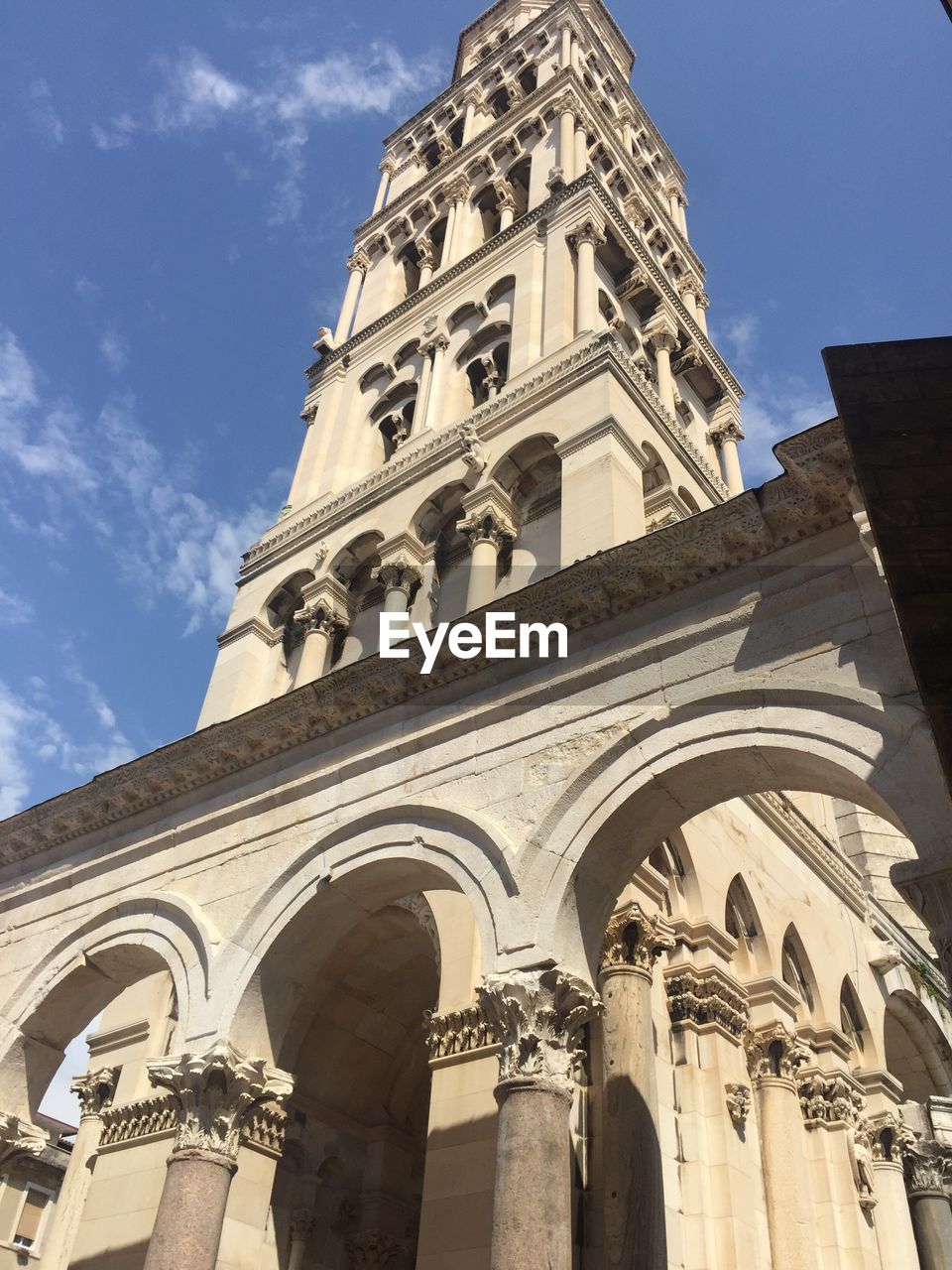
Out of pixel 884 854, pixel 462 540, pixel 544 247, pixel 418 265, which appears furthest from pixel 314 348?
pixel 884 854

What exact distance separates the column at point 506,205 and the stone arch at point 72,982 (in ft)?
61.7

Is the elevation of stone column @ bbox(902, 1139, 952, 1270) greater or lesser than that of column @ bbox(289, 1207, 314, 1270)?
greater

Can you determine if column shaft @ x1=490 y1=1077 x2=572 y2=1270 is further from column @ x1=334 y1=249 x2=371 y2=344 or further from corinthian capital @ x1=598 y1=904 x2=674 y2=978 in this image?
column @ x1=334 y1=249 x2=371 y2=344

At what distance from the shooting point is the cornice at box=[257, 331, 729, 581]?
18.0 m

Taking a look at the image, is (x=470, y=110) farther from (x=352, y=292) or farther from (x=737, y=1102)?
(x=737, y=1102)

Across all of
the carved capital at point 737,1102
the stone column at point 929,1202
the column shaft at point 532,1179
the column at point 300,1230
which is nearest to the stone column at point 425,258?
the carved capital at point 737,1102

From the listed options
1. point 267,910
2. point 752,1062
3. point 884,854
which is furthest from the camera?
point 884,854

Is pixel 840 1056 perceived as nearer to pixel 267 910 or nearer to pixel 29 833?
pixel 267 910

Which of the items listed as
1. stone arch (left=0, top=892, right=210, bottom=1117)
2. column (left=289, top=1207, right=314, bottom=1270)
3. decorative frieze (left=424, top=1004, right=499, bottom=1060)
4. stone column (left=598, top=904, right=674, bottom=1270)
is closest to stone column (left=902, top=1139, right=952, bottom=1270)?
stone column (left=598, top=904, right=674, bottom=1270)

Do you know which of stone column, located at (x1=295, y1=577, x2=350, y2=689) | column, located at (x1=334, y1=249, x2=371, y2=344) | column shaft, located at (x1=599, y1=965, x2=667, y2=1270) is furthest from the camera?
column, located at (x1=334, y1=249, x2=371, y2=344)

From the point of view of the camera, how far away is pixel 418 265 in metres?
28.2

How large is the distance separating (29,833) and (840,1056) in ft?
38.3

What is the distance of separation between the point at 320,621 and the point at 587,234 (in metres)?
9.85

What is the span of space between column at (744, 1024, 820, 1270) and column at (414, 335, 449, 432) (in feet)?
41.1
